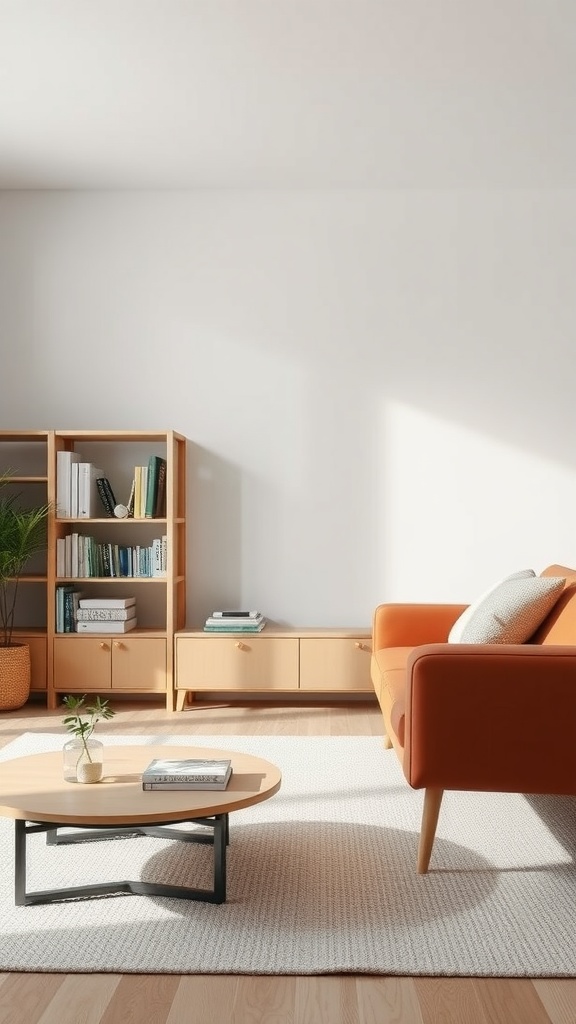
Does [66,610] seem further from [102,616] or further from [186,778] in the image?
[186,778]

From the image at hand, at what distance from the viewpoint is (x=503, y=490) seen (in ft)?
17.6

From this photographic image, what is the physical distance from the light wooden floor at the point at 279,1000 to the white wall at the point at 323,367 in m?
3.37

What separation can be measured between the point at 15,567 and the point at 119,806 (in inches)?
115

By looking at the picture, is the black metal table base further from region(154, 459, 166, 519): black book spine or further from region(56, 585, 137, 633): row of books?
region(154, 459, 166, 519): black book spine

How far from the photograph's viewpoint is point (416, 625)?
4535mm

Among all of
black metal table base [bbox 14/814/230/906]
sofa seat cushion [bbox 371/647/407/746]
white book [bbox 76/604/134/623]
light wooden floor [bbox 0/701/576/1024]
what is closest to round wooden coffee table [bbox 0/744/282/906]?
black metal table base [bbox 14/814/230/906]

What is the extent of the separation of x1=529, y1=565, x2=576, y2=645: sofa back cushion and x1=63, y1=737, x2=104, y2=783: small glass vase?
4.83ft

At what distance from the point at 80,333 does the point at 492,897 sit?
13.1ft

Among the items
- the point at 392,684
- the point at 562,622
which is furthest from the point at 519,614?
the point at 392,684

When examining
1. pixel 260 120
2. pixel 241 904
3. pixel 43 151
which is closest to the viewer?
pixel 241 904

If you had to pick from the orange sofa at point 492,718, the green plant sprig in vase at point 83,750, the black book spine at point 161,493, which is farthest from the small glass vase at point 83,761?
the black book spine at point 161,493

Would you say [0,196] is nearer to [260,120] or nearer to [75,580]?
[260,120]

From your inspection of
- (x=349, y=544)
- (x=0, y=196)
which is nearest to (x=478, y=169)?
(x=349, y=544)

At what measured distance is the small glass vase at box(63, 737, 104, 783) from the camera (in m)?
2.64
